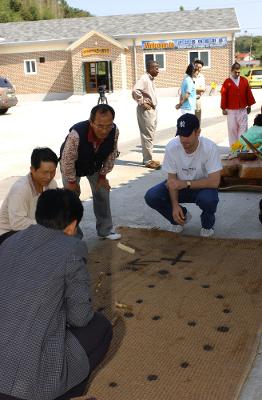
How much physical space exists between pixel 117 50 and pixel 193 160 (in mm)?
31471

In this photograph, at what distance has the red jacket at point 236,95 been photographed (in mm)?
8539

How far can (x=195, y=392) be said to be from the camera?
2672mm

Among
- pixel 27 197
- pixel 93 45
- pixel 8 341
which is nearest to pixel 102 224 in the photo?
pixel 27 197

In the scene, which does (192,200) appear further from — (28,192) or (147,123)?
(147,123)

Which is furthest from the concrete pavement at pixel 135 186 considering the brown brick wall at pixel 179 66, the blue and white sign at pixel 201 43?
the blue and white sign at pixel 201 43

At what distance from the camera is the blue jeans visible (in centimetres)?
489

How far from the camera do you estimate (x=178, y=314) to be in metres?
3.50

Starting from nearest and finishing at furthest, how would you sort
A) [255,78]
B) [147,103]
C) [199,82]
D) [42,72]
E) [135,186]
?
[135,186], [147,103], [199,82], [255,78], [42,72]

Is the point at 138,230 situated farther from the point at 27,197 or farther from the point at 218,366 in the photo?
the point at 218,366

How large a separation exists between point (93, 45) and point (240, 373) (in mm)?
34467

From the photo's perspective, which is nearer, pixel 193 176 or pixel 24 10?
pixel 193 176

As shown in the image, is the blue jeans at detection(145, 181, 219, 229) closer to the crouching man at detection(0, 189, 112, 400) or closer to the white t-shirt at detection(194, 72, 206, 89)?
the crouching man at detection(0, 189, 112, 400)

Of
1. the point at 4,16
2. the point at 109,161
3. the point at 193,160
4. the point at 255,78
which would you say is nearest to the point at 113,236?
the point at 109,161

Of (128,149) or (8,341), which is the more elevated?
(8,341)
